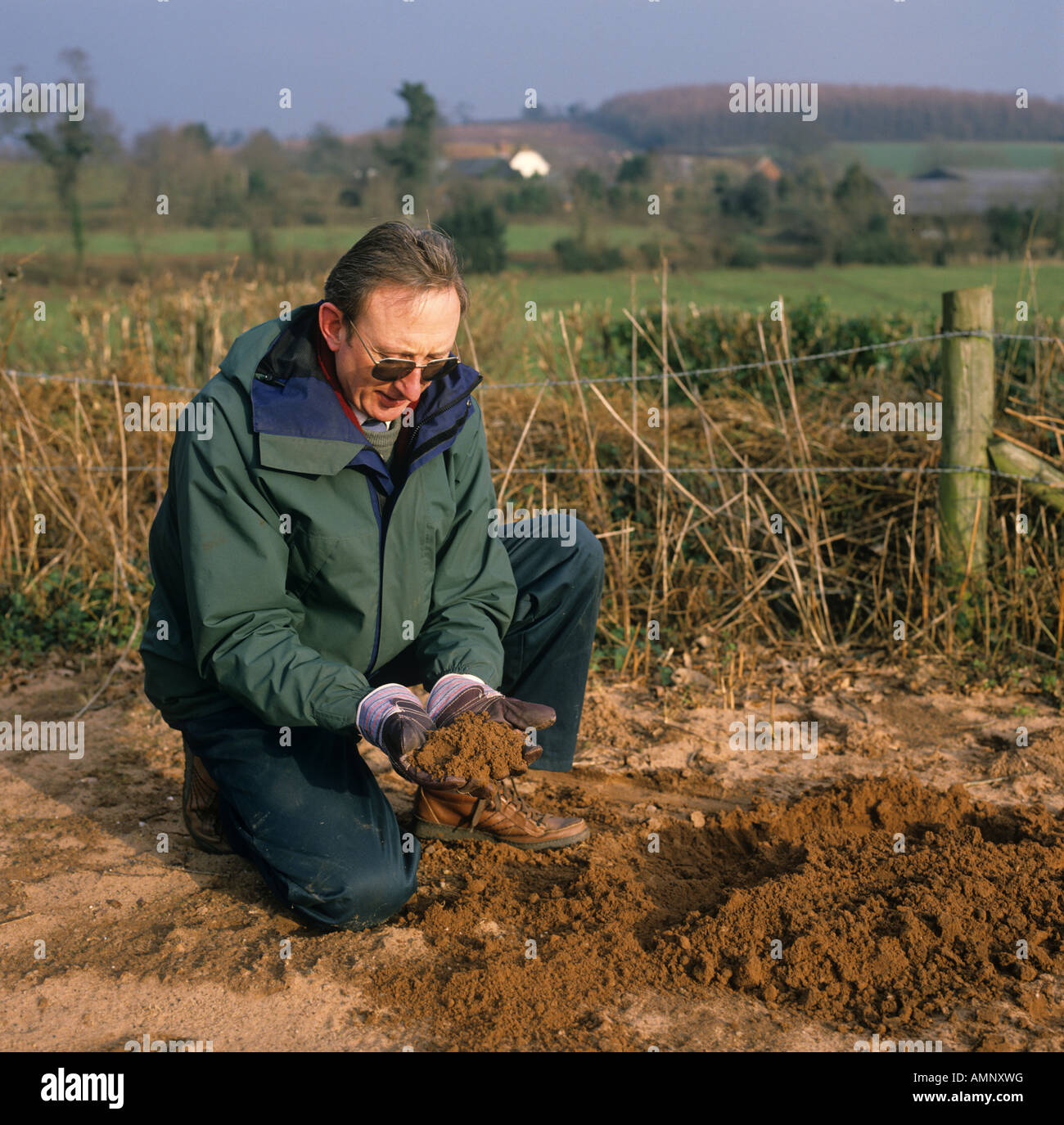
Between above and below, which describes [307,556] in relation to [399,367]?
below

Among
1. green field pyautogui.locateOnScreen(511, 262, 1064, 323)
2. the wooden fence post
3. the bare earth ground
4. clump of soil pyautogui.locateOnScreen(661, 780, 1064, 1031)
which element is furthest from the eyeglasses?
green field pyautogui.locateOnScreen(511, 262, 1064, 323)

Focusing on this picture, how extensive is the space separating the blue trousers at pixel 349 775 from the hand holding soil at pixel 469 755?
36 cm

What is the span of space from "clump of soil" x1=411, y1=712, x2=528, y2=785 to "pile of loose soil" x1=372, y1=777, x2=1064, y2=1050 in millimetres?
426

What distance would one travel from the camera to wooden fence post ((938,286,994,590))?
444 centimetres

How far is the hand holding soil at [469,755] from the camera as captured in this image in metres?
2.43

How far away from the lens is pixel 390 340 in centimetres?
258

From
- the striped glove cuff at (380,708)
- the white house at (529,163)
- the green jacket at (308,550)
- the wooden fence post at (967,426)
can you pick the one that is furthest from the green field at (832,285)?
the striped glove cuff at (380,708)

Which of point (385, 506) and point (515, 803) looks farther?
point (515, 803)

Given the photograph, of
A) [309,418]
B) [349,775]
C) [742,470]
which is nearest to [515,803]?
[349,775]

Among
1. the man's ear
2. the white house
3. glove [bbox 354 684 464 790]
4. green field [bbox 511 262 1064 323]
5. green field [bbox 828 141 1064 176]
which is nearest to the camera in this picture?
glove [bbox 354 684 464 790]

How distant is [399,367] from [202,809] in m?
1.43

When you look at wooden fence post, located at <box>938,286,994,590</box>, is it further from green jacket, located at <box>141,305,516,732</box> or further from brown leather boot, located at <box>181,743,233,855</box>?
brown leather boot, located at <box>181,743,233,855</box>

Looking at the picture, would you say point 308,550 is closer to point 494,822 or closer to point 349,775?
point 349,775

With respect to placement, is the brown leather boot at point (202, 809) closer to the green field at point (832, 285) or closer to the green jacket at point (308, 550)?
the green jacket at point (308, 550)
